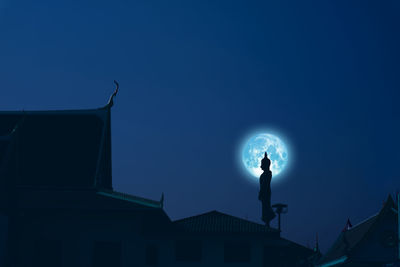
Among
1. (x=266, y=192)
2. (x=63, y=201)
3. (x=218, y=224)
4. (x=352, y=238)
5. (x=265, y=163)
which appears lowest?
(x=63, y=201)

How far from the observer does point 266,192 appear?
44.4 meters

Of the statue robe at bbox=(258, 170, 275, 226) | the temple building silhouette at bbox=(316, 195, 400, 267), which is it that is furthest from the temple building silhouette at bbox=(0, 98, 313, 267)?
the temple building silhouette at bbox=(316, 195, 400, 267)

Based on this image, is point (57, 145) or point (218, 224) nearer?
point (57, 145)

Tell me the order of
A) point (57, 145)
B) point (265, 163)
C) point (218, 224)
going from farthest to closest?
point (265, 163), point (218, 224), point (57, 145)

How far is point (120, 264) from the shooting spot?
22031 mm

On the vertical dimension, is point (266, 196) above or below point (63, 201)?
above

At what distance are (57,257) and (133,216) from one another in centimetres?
355

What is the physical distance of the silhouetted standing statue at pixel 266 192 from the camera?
43.2m

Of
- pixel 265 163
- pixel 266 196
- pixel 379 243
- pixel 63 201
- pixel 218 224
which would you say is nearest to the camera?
pixel 63 201

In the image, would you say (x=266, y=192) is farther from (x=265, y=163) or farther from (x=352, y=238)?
(x=352, y=238)

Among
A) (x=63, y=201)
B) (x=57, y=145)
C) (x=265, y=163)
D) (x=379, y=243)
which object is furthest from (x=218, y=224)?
(x=63, y=201)

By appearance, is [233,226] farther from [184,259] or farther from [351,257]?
[351,257]

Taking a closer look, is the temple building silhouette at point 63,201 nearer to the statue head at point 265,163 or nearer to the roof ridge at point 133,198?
the roof ridge at point 133,198

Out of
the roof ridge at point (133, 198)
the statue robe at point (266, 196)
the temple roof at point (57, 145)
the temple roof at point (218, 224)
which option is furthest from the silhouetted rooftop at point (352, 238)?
the roof ridge at point (133, 198)
